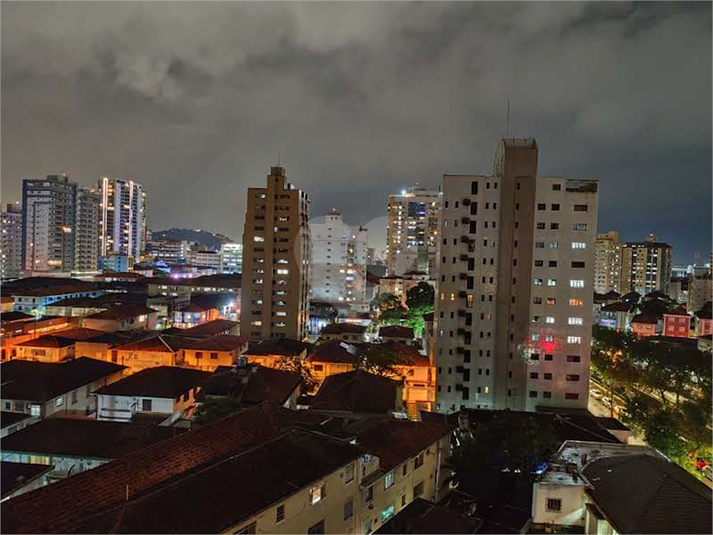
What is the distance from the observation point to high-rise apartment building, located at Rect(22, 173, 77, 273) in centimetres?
6091

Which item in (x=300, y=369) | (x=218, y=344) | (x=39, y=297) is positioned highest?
(x=39, y=297)

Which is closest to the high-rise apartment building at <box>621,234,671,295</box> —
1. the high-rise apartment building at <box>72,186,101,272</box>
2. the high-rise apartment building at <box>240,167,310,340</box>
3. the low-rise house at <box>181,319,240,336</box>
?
the high-rise apartment building at <box>240,167,310,340</box>

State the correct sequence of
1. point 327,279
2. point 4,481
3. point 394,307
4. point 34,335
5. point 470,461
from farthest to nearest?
point 327,279 < point 394,307 < point 34,335 < point 470,461 < point 4,481

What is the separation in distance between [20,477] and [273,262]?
2395 centimetres

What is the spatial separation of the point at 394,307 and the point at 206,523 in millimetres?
Result: 33394

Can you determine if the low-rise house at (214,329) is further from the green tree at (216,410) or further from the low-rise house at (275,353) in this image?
the green tree at (216,410)

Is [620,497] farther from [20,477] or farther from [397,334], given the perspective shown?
[397,334]

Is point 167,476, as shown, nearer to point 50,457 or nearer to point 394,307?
point 50,457

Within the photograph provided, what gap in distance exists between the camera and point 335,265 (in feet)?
170

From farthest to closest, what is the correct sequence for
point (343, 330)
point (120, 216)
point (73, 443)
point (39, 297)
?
point (120, 216)
point (39, 297)
point (343, 330)
point (73, 443)

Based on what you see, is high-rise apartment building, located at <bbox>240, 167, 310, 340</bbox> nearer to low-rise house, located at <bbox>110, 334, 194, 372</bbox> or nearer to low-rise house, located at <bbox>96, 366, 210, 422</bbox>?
low-rise house, located at <bbox>110, 334, 194, 372</bbox>

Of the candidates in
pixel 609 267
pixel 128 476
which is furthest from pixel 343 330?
pixel 609 267

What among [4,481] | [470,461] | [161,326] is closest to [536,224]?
[470,461]

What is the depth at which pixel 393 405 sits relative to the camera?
593 inches
